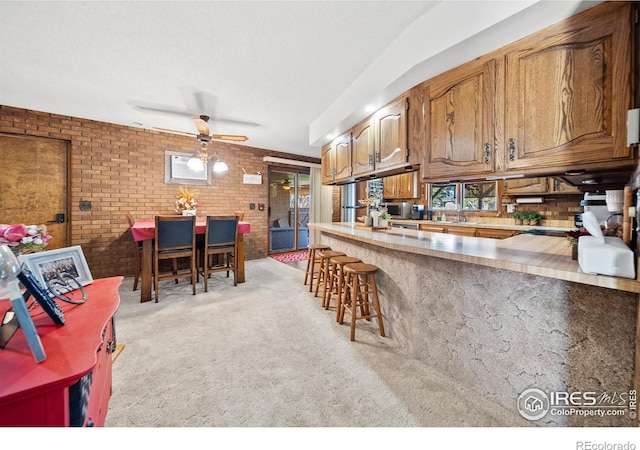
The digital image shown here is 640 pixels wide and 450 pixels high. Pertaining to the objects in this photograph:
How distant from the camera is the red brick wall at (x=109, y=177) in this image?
3.42 metres

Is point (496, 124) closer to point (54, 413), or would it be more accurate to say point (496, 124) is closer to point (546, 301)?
point (546, 301)

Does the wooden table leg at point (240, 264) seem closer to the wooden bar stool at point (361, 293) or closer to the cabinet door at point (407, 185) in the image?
the wooden bar stool at point (361, 293)

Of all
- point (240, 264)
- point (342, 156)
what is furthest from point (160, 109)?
point (342, 156)

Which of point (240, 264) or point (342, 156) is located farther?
point (240, 264)

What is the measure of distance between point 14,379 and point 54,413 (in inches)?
5.2

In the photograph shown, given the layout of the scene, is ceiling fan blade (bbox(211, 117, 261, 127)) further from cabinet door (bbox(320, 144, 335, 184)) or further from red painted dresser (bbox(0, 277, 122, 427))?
red painted dresser (bbox(0, 277, 122, 427))

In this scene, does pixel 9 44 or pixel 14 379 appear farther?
pixel 9 44

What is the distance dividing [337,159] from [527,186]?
283 cm

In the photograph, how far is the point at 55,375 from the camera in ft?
2.00

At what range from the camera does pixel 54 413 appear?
634mm

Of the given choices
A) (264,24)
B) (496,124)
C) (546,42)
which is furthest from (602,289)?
(264,24)

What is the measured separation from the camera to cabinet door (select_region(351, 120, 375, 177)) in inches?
105

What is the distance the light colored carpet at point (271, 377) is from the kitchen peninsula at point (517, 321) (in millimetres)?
200

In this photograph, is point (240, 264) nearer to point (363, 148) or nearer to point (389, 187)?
point (363, 148)
